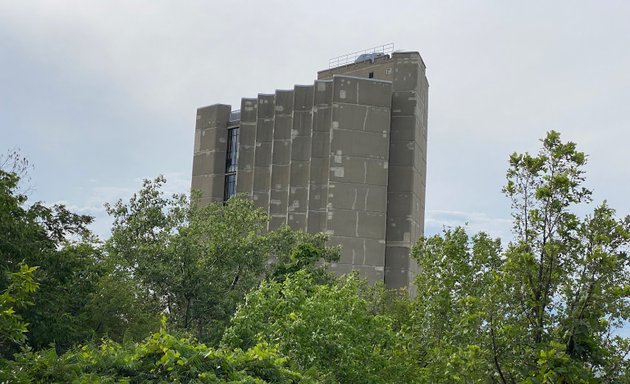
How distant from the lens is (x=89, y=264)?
102 feet

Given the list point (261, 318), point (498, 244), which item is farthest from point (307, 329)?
point (498, 244)

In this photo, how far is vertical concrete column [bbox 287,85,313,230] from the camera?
75125 millimetres

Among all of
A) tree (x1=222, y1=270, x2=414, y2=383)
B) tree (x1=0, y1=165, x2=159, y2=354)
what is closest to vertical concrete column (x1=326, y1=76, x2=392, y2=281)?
tree (x1=0, y1=165, x2=159, y2=354)

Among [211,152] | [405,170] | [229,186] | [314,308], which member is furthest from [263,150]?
[314,308]

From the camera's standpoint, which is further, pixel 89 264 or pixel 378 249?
pixel 378 249

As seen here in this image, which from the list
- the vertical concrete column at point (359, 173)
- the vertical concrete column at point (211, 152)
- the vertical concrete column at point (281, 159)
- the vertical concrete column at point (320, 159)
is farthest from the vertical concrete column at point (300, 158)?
the vertical concrete column at point (211, 152)

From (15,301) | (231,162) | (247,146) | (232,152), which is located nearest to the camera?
(15,301)

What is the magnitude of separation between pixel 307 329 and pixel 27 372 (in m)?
9.07

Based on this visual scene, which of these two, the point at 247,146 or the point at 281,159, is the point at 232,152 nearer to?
the point at 247,146

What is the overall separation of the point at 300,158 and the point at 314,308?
2190 inches

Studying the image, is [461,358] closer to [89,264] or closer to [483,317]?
[483,317]

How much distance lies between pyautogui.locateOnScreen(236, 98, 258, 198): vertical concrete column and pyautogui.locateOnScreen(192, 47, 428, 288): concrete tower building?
104mm

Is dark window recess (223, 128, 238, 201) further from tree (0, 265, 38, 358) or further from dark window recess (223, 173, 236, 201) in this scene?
tree (0, 265, 38, 358)

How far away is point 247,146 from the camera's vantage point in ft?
267
